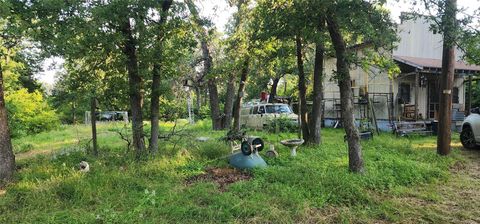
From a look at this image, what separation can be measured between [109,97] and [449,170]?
8.42m

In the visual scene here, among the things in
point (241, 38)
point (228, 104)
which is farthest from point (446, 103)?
point (228, 104)

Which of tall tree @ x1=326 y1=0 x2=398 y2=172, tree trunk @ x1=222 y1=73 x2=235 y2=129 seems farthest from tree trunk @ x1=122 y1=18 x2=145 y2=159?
tree trunk @ x1=222 y1=73 x2=235 y2=129

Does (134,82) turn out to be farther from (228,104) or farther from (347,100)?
(228,104)

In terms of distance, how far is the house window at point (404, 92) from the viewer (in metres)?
16.2

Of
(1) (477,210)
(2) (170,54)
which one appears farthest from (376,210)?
(2) (170,54)

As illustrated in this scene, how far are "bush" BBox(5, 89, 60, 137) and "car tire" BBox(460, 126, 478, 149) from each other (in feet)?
56.2

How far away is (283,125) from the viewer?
1562 centimetres

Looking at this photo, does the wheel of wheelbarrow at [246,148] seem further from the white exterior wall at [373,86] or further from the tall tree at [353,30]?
the white exterior wall at [373,86]

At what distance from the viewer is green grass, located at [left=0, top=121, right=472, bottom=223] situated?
4727mm

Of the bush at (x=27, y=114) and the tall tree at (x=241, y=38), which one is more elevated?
the tall tree at (x=241, y=38)

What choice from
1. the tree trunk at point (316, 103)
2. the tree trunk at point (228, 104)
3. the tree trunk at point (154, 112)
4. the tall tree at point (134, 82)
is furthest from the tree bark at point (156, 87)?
the tree trunk at point (228, 104)

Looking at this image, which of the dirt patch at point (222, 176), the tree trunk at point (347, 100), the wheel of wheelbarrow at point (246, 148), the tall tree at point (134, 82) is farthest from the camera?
the tall tree at point (134, 82)

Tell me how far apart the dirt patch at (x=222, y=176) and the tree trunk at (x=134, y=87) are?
1.80 m

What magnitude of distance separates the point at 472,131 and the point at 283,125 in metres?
7.40
